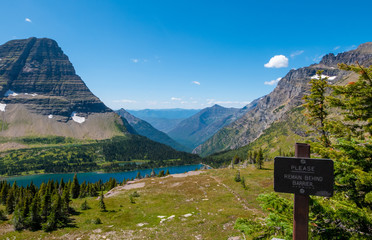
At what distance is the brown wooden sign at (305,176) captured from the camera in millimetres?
7094

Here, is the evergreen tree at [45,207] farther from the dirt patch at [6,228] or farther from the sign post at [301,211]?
the sign post at [301,211]

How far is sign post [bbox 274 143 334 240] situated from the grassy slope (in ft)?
74.4

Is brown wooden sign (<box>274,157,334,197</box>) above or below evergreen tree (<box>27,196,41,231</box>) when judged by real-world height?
above

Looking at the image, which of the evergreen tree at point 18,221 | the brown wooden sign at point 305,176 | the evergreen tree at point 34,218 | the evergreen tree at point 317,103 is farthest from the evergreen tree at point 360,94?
the evergreen tree at point 18,221

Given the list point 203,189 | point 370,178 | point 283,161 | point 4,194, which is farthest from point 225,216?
point 4,194

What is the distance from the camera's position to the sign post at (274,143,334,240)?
7148mm

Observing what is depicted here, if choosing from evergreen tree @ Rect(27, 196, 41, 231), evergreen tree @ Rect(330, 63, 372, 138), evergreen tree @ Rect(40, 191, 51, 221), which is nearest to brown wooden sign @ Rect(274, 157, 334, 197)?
evergreen tree @ Rect(330, 63, 372, 138)

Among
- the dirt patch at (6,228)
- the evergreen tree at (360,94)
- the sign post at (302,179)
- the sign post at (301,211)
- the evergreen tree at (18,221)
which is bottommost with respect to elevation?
the dirt patch at (6,228)

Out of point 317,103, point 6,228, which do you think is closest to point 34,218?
point 6,228

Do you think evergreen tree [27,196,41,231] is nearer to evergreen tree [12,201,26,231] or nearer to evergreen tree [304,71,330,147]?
evergreen tree [12,201,26,231]

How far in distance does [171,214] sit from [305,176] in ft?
123

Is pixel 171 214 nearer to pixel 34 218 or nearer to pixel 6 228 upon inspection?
pixel 34 218

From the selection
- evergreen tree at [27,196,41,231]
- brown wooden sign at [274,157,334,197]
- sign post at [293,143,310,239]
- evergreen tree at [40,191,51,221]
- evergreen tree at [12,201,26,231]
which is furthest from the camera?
evergreen tree at [40,191,51,221]

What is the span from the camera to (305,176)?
735 cm
